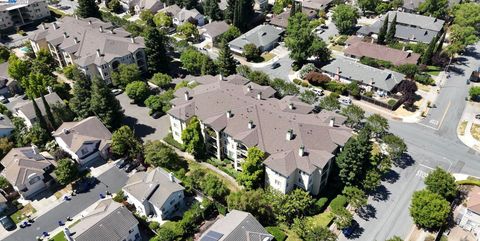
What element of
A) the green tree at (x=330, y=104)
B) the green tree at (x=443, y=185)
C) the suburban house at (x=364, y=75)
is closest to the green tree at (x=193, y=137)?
the green tree at (x=330, y=104)

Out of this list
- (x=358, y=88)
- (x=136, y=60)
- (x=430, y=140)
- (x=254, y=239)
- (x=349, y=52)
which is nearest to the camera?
(x=254, y=239)

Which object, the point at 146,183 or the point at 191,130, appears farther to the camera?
the point at 191,130

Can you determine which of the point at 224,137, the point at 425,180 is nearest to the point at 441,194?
the point at 425,180

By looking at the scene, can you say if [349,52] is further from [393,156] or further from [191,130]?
[191,130]

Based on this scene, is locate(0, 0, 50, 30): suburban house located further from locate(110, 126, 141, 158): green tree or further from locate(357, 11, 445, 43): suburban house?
locate(357, 11, 445, 43): suburban house

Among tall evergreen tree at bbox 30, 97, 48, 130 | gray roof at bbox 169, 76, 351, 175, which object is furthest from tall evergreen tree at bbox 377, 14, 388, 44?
tall evergreen tree at bbox 30, 97, 48, 130
